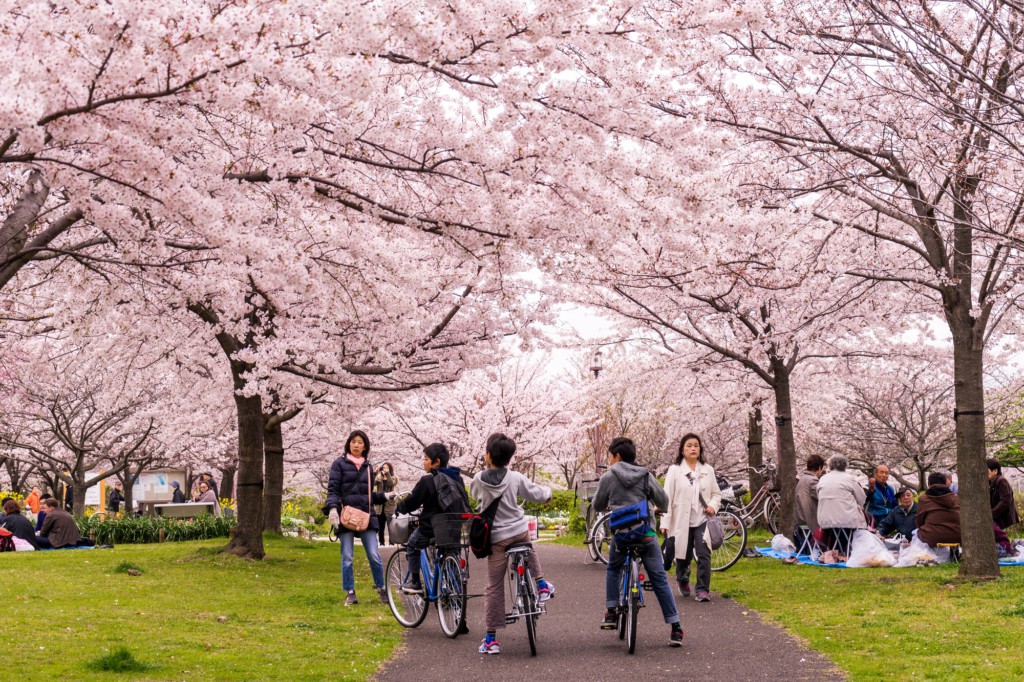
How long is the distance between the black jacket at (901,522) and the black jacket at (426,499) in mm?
8689

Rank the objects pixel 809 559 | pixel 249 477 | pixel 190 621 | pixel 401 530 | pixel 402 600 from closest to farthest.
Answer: pixel 190 621
pixel 402 600
pixel 401 530
pixel 809 559
pixel 249 477

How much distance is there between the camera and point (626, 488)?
8906mm

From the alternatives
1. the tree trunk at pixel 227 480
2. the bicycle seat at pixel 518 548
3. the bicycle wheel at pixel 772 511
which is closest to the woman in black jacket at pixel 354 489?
the bicycle seat at pixel 518 548

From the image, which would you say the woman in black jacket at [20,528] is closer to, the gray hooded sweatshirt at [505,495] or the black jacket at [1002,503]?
the gray hooded sweatshirt at [505,495]

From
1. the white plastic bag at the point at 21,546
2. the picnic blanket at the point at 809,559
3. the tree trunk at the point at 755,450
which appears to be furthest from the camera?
the tree trunk at the point at 755,450

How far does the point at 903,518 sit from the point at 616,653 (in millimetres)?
8994

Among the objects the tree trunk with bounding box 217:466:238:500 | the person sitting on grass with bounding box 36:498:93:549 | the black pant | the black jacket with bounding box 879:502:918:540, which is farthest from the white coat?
the tree trunk with bounding box 217:466:238:500

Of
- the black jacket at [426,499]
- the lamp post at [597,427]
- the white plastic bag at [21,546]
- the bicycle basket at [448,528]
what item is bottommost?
the white plastic bag at [21,546]

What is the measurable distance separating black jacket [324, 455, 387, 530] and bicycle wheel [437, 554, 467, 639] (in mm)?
1753

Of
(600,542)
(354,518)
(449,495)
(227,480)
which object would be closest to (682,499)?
(449,495)

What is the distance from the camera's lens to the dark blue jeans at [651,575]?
849 centimetres

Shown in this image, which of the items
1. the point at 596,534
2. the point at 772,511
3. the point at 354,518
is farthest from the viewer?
the point at 772,511

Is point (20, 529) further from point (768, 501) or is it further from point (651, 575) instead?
point (651, 575)

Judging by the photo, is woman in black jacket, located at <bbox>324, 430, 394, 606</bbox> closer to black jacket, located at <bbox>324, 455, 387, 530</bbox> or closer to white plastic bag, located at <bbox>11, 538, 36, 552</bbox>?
black jacket, located at <bbox>324, 455, 387, 530</bbox>
